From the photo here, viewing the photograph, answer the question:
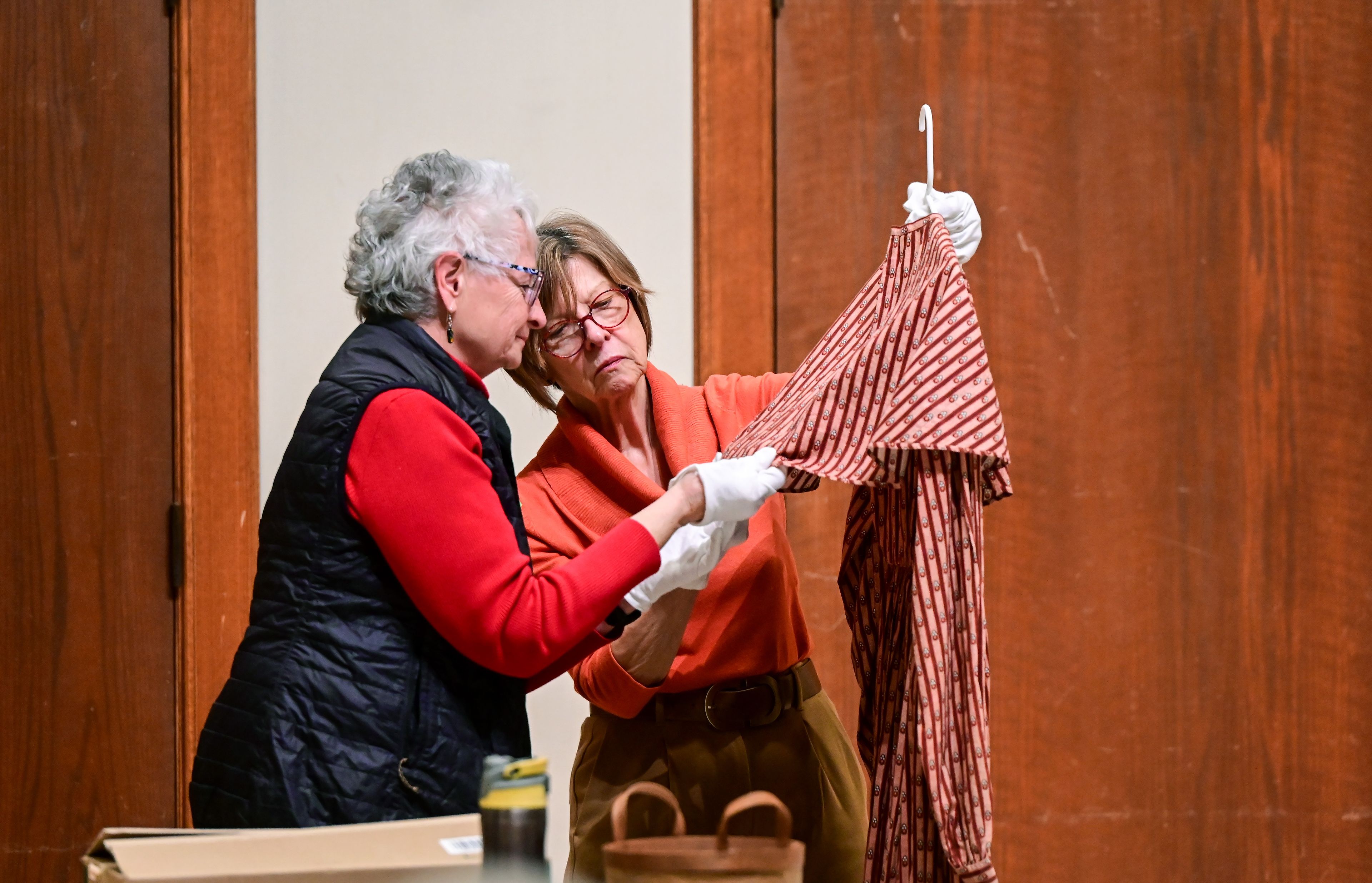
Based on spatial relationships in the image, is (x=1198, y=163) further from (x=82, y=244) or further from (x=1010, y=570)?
(x=82, y=244)

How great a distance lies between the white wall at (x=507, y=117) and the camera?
8.45 ft

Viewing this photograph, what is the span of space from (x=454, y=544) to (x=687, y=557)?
0.37 metres

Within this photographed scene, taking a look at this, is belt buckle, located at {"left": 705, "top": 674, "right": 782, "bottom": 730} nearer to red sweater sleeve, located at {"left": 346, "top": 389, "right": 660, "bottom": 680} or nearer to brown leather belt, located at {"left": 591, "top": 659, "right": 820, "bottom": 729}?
brown leather belt, located at {"left": 591, "top": 659, "right": 820, "bottom": 729}

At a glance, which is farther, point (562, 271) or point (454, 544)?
point (562, 271)

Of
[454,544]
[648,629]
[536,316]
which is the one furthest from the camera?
[648,629]

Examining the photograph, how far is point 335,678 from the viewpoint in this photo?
145 centimetres

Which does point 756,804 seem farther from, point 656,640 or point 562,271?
point 562,271

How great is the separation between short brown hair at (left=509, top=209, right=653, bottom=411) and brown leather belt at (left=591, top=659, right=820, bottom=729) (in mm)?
492

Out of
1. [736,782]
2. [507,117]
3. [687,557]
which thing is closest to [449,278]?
[687,557]

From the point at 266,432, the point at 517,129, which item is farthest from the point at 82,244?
the point at 517,129

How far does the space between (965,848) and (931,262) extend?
2.41ft

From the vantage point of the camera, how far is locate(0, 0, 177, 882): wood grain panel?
2477 millimetres

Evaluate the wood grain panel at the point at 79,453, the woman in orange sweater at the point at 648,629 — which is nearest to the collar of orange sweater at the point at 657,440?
the woman in orange sweater at the point at 648,629

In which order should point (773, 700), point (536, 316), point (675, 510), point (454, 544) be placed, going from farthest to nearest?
point (773, 700) < point (536, 316) < point (675, 510) < point (454, 544)
